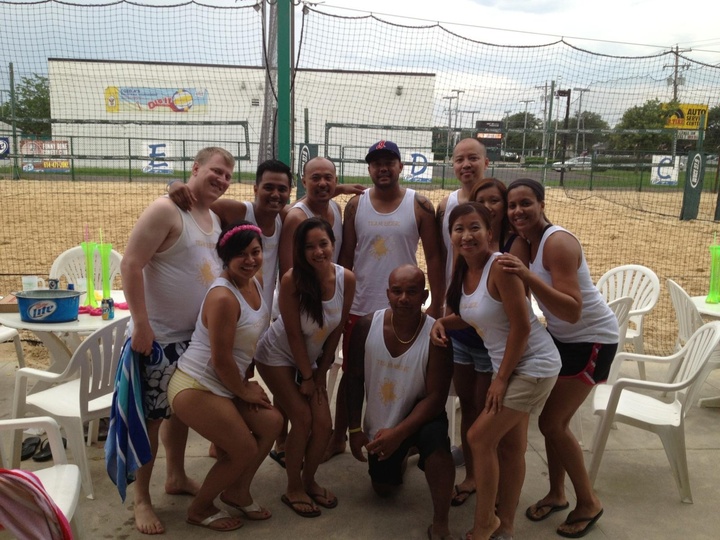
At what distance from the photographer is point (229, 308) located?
8.61 ft

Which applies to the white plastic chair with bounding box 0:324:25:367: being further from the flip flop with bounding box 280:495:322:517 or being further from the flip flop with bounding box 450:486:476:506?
the flip flop with bounding box 450:486:476:506

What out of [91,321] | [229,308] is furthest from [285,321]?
[91,321]

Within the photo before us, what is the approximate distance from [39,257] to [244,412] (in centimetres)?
751

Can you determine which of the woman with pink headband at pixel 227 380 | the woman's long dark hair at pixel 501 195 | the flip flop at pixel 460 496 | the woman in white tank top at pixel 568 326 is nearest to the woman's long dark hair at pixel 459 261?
the woman in white tank top at pixel 568 326

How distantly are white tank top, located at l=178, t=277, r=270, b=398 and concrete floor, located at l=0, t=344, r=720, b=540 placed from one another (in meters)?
0.68

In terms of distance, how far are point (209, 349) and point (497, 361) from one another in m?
1.22

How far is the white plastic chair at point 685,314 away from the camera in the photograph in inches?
171

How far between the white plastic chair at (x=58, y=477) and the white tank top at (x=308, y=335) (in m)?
0.95

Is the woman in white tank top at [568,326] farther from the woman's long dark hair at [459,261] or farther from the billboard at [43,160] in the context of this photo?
the billboard at [43,160]

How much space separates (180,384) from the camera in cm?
273

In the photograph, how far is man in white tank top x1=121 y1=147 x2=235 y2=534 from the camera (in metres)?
2.67

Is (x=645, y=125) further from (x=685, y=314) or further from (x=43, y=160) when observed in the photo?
(x=685, y=314)

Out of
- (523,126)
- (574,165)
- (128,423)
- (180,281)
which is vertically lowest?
(128,423)

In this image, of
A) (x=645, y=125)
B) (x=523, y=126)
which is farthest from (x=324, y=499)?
(x=645, y=125)
